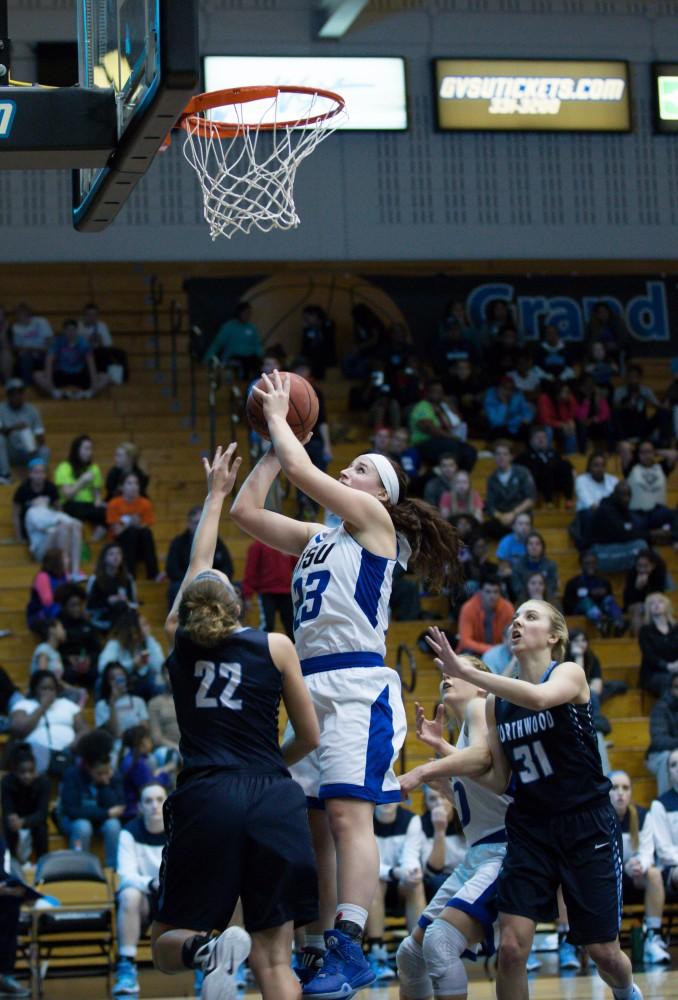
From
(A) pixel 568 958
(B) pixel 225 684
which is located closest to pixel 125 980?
(A) pixel 568 958

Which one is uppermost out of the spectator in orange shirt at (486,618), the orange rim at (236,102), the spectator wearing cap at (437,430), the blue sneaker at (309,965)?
the orange rim at (236,102)

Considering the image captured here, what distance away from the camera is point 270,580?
13047 mm

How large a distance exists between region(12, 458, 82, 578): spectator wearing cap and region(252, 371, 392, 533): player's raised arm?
382 inches

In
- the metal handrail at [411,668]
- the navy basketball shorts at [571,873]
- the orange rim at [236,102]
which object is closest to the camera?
the navy basketball shorts at [571,873]

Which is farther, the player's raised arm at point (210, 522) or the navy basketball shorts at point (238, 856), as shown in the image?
the player's raised arm at point (210, 522)

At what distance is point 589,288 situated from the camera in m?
21.7

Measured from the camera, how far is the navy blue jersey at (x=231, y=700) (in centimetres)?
554

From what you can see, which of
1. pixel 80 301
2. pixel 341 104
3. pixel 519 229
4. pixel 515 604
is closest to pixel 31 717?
pixel 515 604

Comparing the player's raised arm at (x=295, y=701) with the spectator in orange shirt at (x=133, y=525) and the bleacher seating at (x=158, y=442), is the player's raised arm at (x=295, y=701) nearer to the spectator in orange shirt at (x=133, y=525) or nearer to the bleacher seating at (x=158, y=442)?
the bleacher seating at (x=158, y=442)

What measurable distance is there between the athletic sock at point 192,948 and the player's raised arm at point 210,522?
114cm

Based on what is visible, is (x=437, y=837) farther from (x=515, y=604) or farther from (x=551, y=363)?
(x=551, y=363)

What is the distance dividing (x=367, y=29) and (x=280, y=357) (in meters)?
4.97

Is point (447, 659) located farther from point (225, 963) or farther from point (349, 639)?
point (225, 963)

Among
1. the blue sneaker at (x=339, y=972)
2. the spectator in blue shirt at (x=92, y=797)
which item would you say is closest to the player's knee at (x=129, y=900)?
the spectator in blue shirt at (x=92, y=797)
